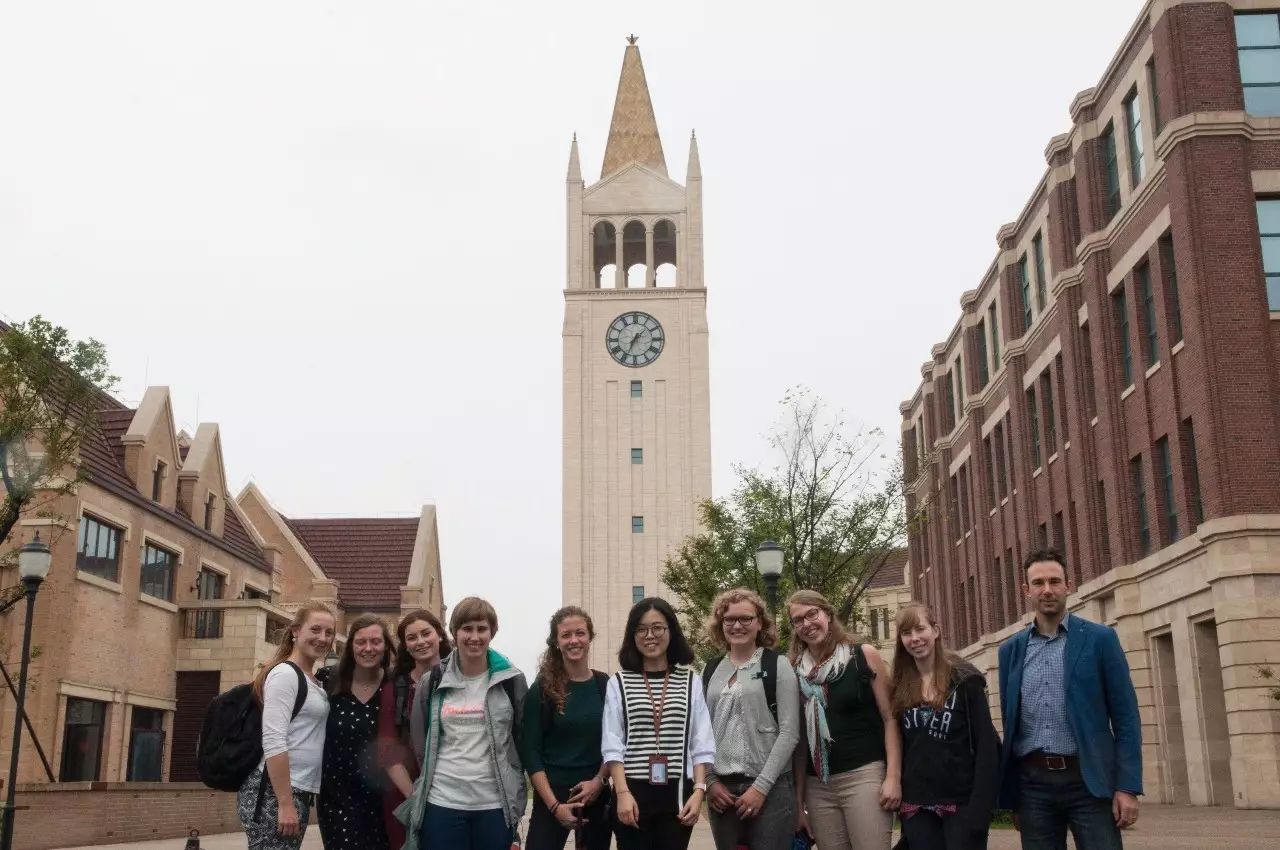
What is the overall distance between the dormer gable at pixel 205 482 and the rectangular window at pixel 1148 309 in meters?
23.7

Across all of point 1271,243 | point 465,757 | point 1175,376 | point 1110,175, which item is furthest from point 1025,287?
point 465,757

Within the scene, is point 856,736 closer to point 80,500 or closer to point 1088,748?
point 1088,748

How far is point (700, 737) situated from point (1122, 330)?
969 inches

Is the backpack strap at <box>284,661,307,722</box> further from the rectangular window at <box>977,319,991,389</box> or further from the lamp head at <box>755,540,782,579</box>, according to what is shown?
the rectangular window at <box>977,319,991,389</box>

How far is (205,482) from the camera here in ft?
118

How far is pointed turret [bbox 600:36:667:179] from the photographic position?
7444 centimetres

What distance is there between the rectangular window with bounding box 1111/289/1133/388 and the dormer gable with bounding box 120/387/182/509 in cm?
2283

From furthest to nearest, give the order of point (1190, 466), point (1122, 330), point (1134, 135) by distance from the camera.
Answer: point (1122, 330) → point (1134, 135) → point (1190, 466)

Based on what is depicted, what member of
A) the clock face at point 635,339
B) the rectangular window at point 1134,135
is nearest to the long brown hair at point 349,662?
the rectangular window at point 1134,135

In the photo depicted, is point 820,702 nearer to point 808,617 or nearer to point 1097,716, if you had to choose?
point 808,617

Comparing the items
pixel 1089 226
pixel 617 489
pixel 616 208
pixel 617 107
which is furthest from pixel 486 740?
pixel 617 107

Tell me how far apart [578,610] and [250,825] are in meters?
2.21

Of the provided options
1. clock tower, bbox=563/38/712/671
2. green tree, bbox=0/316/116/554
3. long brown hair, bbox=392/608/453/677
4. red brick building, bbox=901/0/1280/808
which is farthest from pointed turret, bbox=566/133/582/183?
long brown hair, bbox=392/608/453/677

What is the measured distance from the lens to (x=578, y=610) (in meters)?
7.57
